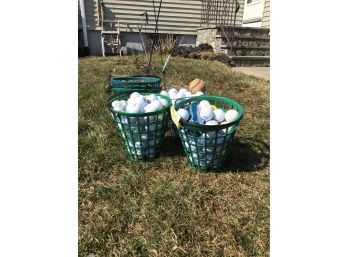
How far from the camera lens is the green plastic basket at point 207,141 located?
183cm

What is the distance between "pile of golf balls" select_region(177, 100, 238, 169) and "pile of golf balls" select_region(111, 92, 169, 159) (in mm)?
213

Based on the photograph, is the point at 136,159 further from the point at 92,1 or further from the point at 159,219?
the point at 92,1

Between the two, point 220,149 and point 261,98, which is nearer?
point 220,149

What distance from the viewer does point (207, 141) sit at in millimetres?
1875

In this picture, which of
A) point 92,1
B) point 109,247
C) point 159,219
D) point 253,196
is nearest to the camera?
point 109,247

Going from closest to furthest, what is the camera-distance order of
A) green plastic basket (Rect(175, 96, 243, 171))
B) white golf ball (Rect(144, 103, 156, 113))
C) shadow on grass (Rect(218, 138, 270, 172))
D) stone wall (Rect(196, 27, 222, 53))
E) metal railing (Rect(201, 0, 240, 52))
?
green plastic basket (Rect(175, 96, 243, 171)) < white golf ball (Rect(144, 103, 156, 113)) < shadow on grass (Rect(218, 138, 270, 172)) < stone wall (Rect(196, 27, 222, 53)) < metal railing (Rect(201, 0, 240, 52))

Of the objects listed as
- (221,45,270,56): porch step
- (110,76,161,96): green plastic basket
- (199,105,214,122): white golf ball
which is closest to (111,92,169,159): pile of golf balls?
(199,105,214,122): white golf ball

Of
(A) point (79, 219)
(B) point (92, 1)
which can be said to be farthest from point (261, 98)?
(B) point (92, 1)

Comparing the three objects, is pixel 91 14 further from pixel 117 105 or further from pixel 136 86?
pixel 117 105

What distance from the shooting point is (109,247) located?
1476 mm

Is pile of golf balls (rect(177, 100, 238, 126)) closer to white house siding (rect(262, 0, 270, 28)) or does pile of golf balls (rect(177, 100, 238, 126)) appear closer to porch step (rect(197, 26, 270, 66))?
porch step (rect(197, 26, 270, 66))

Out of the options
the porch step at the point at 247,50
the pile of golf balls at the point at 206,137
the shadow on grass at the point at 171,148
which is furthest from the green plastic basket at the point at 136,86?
the porch step at the point at 247,50

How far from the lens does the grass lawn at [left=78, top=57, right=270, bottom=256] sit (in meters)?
1.49

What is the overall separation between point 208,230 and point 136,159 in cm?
88
